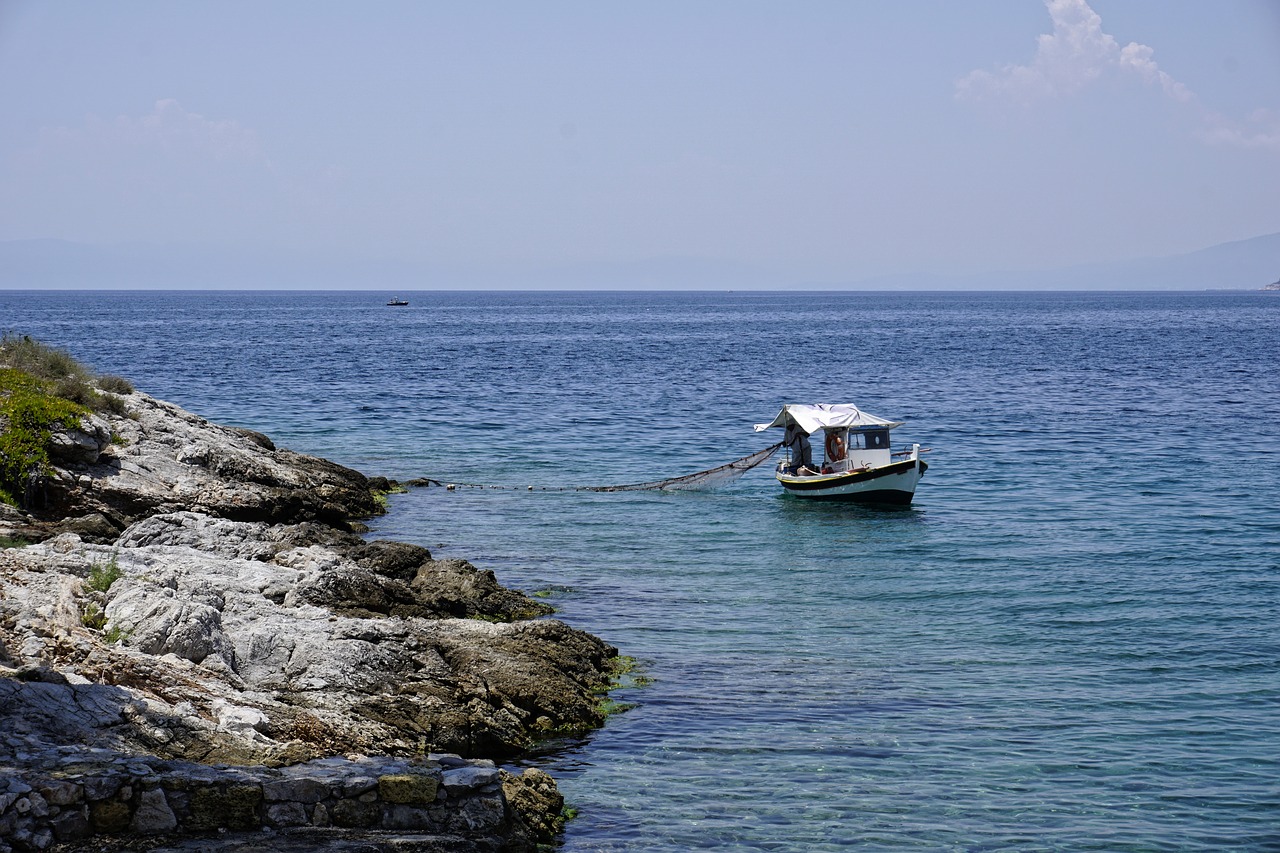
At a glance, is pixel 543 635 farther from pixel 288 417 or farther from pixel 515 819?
pixel 288 417

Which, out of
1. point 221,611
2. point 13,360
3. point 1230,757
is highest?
Result: point 13,360

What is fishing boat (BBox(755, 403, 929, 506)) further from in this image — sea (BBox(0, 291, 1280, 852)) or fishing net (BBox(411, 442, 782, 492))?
fishing net (BBox(411, 442, 782, 492))

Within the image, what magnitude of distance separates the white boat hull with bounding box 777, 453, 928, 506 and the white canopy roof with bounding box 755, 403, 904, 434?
1433mm

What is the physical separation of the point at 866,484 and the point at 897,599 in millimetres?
10269

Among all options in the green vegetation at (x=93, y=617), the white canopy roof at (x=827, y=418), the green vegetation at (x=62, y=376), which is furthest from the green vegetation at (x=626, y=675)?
the white canopy roof at (x=827, y=418)

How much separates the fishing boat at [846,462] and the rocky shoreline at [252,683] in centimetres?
1401

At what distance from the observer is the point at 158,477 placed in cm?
2381

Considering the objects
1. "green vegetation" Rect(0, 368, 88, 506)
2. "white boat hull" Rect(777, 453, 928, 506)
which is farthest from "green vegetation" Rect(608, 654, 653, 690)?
"white boat hull" Rect(777, 453, 928, 506)

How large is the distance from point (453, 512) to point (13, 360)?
11.0 meters

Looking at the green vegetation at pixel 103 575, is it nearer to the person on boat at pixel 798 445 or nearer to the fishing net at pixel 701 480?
the fishing net at pixel 701 480

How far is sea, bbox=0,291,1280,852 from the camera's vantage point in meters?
13.1

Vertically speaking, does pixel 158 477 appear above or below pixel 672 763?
above

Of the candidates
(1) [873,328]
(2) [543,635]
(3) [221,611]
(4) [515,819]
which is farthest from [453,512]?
(1) [873,328]

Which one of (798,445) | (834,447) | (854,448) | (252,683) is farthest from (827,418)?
(252,683)
